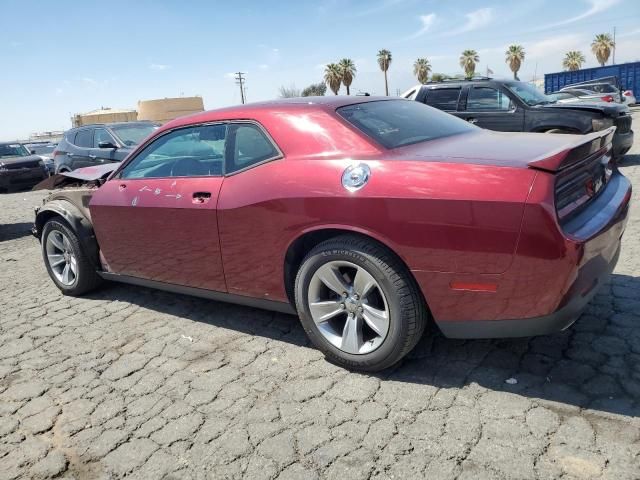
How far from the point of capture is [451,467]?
2174mm

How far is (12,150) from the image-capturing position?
→ 15055mm

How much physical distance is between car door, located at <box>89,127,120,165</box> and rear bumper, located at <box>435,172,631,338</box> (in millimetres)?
8332

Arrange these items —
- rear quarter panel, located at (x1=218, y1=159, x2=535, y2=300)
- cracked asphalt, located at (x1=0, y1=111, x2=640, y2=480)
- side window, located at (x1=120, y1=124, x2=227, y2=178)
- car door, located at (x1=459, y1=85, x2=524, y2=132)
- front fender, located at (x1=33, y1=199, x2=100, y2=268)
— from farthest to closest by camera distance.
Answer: car door, located at (x1=459, y1=85, x2=524, y2=132) → front fender, located at (x1=33, y1=199, x2=100, y2=268) → side window, located at (x1=120, y1=124, x2=227, y2=178) → rear quarter panel, located at (x1=218, y1=159, x2=535, y2=300) → cracked asphalt, located at (x1=0, y1=111, x2=640, y2=480)

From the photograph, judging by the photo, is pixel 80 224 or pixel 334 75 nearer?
pixel 80 224

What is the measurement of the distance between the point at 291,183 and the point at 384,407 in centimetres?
133

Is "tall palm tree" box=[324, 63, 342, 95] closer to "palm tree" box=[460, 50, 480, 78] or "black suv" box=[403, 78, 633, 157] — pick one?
"palm tree" box=[460, 50, 480, 78]

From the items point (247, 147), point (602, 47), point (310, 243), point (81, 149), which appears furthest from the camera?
point (602, 47)

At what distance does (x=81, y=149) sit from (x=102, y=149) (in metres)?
0.78

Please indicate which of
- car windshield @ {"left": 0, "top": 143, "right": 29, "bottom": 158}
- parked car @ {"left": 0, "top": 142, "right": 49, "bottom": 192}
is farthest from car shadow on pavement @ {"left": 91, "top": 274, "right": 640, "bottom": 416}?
car windshield @ {"left": 0, "top": 143, "right": 29, "bottom": 158}

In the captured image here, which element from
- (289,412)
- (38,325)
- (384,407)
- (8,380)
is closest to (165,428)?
(289,412)

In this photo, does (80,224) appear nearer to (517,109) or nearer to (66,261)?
(66,261)

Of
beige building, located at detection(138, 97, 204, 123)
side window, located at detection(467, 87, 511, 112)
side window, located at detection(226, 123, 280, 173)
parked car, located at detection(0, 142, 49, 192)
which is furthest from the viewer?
beige building, located at detection(138, 97, 204, 123)

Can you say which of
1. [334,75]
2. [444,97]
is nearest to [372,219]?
[444,97]

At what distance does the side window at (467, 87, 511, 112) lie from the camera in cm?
886
